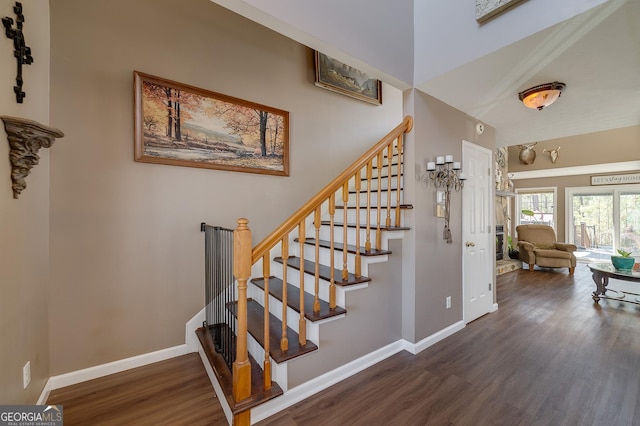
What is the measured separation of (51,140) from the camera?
1.44 metres

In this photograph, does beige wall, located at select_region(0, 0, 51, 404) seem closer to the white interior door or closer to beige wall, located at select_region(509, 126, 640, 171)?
the white interior door

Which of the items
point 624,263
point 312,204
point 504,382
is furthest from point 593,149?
point 312,204

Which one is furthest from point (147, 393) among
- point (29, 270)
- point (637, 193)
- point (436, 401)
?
point (637, 193)

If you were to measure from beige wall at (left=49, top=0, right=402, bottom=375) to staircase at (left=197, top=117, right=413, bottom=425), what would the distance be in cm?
57

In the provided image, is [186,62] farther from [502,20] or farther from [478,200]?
[478,200]

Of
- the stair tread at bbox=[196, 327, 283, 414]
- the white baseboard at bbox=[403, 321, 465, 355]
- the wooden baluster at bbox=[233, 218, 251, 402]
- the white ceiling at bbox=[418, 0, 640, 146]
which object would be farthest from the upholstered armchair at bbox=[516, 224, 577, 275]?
the wooden baluster at bbox=[233, 218, 251, 402]

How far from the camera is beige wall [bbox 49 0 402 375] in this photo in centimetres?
190

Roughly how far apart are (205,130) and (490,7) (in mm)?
2498

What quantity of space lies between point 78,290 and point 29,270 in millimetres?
501

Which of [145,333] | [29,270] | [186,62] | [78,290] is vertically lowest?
[145,333]

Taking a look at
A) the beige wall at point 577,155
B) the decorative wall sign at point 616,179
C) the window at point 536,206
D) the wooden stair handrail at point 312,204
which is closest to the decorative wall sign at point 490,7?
the wooden stair handrail at point 312,204

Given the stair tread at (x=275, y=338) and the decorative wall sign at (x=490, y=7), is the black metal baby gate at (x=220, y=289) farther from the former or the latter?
the decorative wall sign at (x=490, y=7)

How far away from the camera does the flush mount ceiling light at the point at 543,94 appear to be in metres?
2.25

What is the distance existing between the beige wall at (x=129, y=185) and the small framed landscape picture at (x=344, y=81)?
0.60 metres
